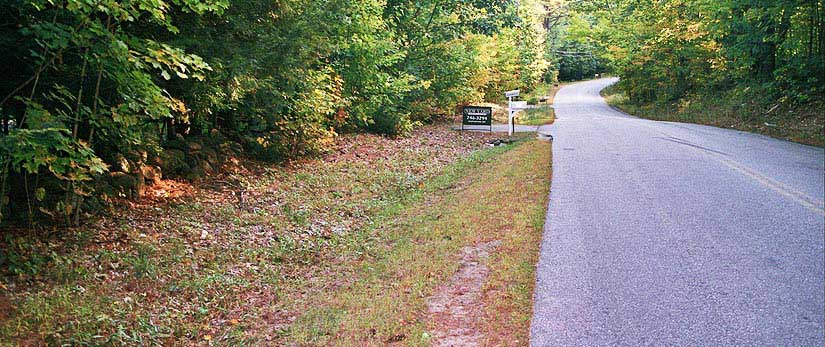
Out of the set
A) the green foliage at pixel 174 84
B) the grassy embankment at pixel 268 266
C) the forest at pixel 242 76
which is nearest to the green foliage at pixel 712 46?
the forest at pixel 242 76

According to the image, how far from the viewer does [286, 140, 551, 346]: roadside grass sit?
524cm

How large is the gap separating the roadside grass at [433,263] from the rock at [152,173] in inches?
122

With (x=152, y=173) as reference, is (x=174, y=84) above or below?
above

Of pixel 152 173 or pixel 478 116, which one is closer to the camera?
pixel 152 173

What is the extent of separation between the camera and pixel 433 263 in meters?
6.97

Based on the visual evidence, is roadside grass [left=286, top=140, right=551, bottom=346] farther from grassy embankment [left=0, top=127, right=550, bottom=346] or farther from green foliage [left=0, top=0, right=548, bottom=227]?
green foliage [left=0, top=0, right=548, bottom=227]

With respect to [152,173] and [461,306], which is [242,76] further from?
[461,306]

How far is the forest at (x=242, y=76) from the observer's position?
19.3ft

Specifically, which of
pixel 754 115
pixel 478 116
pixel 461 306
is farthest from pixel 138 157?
pixel 754 115

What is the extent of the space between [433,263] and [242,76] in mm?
4112

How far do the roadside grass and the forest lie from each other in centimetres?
267

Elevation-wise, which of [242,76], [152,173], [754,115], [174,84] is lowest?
[152,173]

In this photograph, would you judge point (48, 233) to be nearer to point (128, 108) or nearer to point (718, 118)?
point (128, 108)

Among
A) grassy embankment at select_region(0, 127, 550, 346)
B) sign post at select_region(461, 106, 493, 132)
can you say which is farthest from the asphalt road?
sign post at select_region(461, 106, 493, 132)
